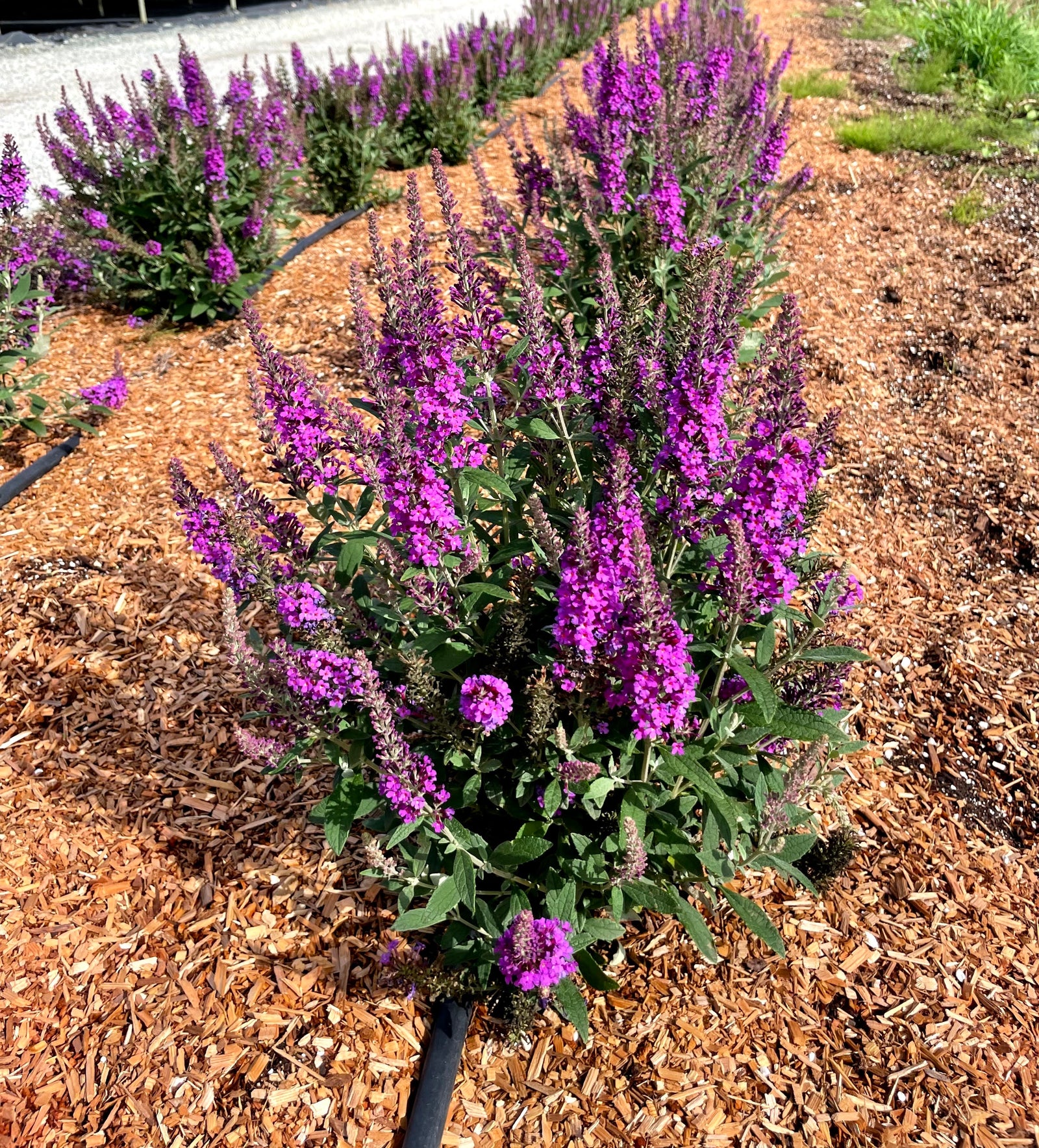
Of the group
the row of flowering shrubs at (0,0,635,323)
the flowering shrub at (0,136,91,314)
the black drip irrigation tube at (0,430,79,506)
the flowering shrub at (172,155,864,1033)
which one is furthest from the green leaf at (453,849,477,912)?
the row of flowering shrubs at (0,0,635,323)

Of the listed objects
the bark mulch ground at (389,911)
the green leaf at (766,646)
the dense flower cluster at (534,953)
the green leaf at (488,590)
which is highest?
the green leaf at (488,590)

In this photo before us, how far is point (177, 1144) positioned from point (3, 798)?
1759mm

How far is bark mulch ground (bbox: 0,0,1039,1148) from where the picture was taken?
2641 millimetres

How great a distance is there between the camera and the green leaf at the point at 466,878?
2396 millimetres

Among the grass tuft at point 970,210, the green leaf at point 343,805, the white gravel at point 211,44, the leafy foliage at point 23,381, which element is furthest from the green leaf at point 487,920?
the white gravel at point 211,44

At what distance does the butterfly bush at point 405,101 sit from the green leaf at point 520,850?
24.5 feet

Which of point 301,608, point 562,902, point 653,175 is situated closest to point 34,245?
point 653,175

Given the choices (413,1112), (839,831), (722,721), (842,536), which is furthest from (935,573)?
(413,1112)

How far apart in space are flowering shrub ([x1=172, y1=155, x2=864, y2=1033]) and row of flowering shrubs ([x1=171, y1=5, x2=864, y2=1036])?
0.01 m

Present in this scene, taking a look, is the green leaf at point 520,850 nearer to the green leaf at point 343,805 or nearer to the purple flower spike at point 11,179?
the green leaf at point 343,805

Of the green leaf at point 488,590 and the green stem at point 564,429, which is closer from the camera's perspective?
the green leaf at point 488,590

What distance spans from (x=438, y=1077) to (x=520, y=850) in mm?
836

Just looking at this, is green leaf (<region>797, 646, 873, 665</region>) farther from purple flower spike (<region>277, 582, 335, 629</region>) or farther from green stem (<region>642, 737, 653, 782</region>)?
purple flower spike (<region>277, 582, 335, 629</region>)

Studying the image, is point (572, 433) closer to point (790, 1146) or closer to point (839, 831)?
point (839, 831)
